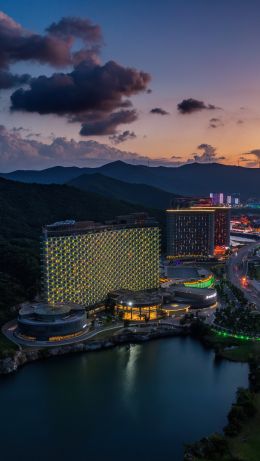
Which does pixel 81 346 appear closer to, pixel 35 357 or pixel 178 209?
pixel 35 357

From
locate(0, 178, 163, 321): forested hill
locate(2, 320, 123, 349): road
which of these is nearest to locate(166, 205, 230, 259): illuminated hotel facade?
locate(0, 178, 163, 321): forested hill

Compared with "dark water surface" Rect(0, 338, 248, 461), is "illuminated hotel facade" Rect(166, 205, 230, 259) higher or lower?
higher

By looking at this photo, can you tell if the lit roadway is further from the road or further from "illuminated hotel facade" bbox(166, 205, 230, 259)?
the road

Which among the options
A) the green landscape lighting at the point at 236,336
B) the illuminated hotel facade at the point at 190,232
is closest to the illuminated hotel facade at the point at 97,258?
the green landscape lighting at the point at 236,336

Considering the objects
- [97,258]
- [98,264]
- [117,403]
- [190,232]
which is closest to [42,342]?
[117,403]

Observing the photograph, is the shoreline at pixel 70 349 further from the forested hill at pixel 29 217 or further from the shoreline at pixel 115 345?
the forested hill at pixel 29 217
